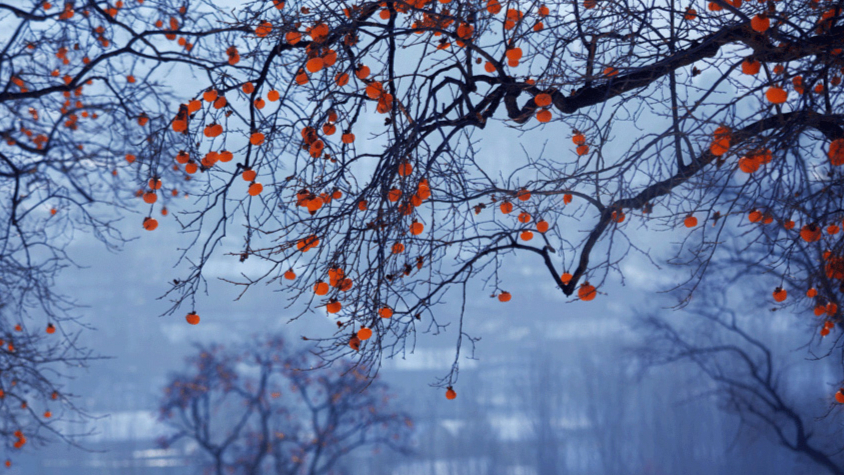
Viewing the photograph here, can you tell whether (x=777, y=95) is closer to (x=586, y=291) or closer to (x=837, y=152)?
(x=837, y=152)

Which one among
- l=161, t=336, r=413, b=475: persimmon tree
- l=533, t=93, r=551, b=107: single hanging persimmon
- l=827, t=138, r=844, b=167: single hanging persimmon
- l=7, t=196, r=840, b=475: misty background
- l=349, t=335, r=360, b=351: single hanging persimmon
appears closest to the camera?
l=827, t=138, r=844, b=167: single hanging persimmon

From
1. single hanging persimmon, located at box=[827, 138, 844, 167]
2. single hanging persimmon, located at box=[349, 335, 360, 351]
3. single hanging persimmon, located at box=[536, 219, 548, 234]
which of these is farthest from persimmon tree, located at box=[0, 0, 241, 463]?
single hanging persimmon, located at box=[827, 138, 844, 167]

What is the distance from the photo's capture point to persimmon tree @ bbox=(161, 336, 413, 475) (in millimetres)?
5730

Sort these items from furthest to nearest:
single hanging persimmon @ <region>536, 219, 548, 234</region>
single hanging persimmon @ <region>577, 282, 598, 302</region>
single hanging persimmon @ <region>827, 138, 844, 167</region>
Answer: single hanging persimmon @ <region>536, 219, 548, 234</region>
single hanging persimmon @ <region>577, 282, 598, 302</region>
single hanging persimmon @ <region>827, 138, 844, 167</region>

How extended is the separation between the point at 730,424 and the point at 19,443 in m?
5.63

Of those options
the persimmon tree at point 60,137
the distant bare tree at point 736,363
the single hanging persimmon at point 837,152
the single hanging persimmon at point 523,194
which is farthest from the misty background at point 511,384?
the single hanging persimmon at point 837,152

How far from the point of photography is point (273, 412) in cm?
581

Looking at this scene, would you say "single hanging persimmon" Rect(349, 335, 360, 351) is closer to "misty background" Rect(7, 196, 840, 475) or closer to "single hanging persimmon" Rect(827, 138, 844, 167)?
"single hanging persimmon" Rect(827, 138, 844, 167)

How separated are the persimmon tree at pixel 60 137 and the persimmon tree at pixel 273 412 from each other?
1.28m

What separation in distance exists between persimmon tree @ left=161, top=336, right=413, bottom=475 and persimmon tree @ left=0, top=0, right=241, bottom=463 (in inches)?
50.3

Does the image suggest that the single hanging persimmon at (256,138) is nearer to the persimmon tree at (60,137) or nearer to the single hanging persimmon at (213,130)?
the single hanging persimmon at (213,130)

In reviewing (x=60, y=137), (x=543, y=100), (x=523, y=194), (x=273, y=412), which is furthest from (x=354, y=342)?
(x=273, y=412)

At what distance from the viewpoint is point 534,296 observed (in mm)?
6324

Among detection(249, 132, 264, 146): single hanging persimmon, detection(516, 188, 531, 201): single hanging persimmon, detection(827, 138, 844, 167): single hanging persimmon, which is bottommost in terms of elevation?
detection(827, 138, 844, 167): single hanging persimmon
